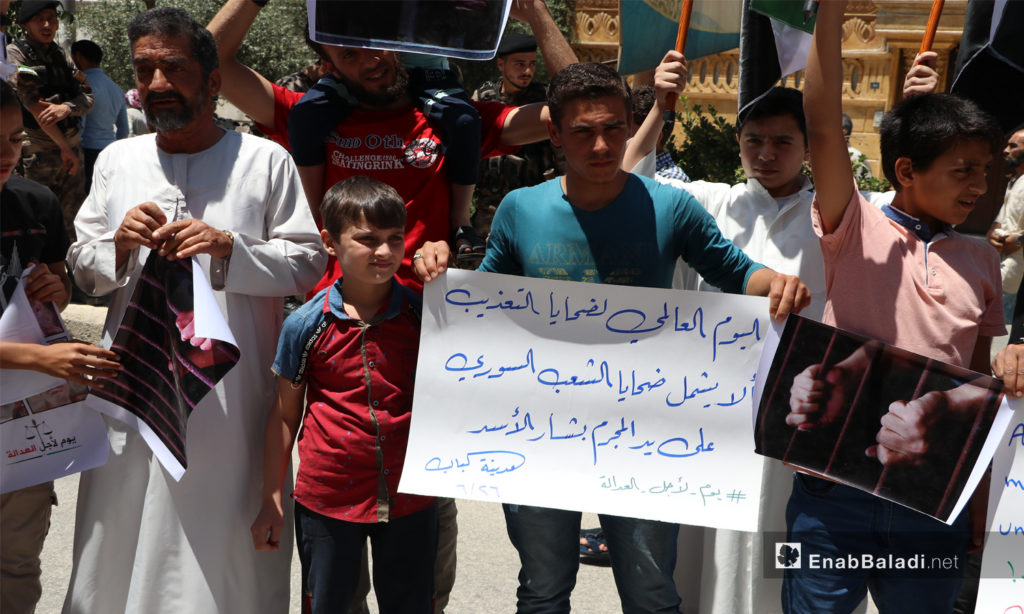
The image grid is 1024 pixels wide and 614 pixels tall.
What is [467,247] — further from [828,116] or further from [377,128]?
[828,116]

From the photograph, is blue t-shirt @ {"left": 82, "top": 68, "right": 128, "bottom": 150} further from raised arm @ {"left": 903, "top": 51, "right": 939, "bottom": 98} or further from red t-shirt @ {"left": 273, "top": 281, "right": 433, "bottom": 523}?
raised arm @ {"left": 903, "top": 51, "right": 939, "bottom": 98}

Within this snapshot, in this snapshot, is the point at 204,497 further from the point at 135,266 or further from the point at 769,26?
the point at 769,26

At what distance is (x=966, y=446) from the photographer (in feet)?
8.14

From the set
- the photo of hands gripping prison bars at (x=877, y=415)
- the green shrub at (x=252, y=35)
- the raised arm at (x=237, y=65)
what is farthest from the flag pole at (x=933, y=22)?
the green shrub at (x=252, y=35)

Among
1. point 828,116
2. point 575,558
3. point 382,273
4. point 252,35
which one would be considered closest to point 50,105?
point 382,273

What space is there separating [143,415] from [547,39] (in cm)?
181

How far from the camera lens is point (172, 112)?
2.76 meters

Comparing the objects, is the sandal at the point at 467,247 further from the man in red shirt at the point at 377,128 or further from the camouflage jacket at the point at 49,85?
the camouflage jacket at the point at 49,85

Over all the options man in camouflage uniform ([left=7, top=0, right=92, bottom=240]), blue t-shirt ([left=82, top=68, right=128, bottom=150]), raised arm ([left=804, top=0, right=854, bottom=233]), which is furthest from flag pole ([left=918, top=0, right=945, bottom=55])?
blue t-shirt ([left=82, top=68, right=128, bottom=150])

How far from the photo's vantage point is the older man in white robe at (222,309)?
2.77 meters

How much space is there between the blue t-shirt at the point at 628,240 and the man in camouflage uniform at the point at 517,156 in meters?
3.52

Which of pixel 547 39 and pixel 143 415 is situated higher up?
pixel 547 39

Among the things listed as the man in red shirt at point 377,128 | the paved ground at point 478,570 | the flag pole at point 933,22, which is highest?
the flag pole at point 933,22

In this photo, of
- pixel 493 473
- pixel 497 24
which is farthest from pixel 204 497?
pixel 497 24
